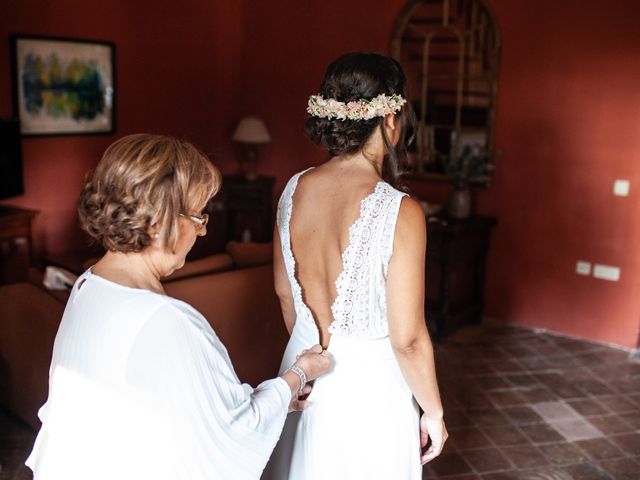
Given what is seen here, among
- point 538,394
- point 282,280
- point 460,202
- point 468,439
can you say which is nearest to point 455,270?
point 460,202

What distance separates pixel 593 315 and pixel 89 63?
4.50 m

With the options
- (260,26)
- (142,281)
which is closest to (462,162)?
(260,26)

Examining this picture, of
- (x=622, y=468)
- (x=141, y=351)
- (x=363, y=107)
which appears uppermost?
(x=363, y=107)

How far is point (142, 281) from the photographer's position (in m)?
1.35

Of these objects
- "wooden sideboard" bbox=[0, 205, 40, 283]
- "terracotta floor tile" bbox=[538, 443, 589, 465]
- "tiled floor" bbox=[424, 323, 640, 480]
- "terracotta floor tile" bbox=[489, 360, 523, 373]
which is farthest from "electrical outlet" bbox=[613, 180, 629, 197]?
"wooden sideboard" bbox=[0, 205, 40, 283]

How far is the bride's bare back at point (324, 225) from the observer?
1.75 meters

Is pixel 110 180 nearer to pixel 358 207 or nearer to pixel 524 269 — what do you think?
pixel 358 207

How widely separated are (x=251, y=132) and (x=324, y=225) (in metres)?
4.62

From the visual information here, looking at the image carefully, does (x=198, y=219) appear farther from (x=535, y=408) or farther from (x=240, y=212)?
(x=240, y=212)

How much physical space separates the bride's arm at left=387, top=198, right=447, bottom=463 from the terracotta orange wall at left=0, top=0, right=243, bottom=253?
367 centimetres

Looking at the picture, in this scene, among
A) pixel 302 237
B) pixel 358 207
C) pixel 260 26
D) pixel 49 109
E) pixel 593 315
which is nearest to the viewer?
pixel 358 207

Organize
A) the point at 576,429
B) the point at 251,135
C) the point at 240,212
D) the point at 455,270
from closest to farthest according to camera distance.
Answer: the point at 576,429, the point at 455,270, the point at 251,135, the point at 240,212

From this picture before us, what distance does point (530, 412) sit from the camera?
3.86 metres

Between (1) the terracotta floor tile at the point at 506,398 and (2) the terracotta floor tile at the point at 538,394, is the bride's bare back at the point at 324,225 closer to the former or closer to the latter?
(1) the terracotta floor tile at the point at 506,398
